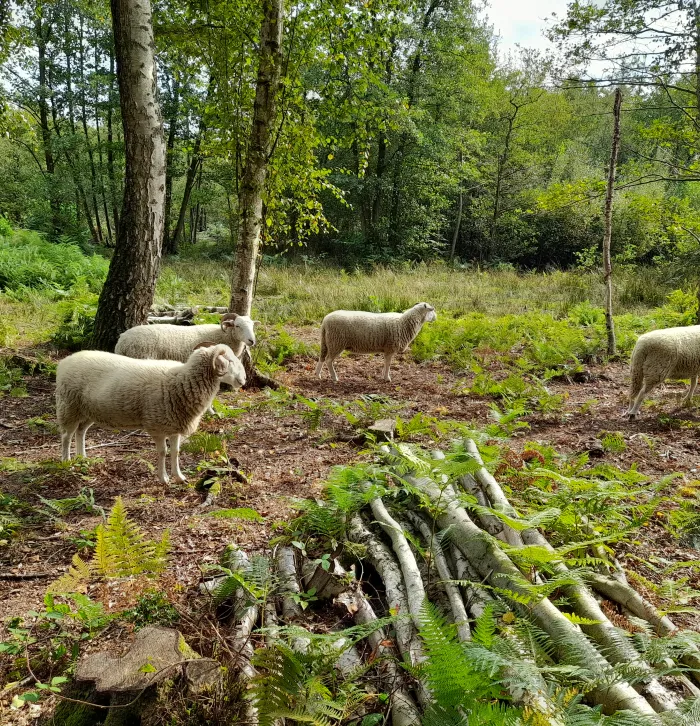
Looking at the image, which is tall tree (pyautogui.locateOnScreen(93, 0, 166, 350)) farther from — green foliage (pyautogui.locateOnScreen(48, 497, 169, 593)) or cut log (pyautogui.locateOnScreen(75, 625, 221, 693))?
cut log (pyautogui.locateOnScreen(75, 625, 221, 693))

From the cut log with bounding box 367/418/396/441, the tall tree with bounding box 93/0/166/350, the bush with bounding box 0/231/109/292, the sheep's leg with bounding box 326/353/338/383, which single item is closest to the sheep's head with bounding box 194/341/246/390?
the cut log with bounding box 367/418/396/441

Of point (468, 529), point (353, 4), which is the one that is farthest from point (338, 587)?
point (353, 4)

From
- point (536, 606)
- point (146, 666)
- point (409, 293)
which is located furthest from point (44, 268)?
point (536, 606)

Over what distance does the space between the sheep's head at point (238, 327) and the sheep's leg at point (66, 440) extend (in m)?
2.81

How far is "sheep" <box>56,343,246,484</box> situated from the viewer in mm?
4336

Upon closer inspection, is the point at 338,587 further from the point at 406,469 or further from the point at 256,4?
the point at 256,4

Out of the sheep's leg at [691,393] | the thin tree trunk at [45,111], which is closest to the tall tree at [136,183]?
the sheep's leg at [691,393]

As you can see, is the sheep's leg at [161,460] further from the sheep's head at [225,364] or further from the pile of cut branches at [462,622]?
the pile of cut branches at [462,622]

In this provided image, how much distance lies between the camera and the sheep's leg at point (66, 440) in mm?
4516

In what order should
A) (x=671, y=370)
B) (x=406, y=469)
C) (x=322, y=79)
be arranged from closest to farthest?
(x=406, y=469)
(x=671, y=370)
(x=322, y=79)

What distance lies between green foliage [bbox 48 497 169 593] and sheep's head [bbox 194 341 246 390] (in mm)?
1973

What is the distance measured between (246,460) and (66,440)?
1.74 metres

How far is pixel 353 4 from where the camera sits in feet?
22.7

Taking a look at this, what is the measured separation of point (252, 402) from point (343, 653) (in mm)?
4612
